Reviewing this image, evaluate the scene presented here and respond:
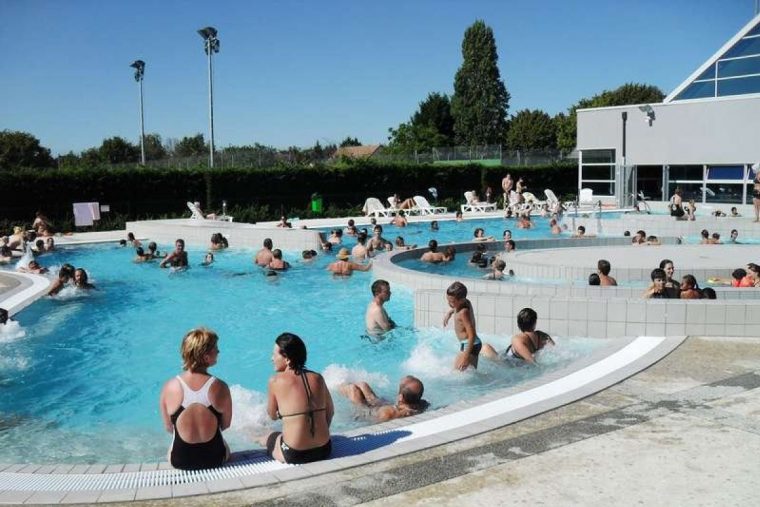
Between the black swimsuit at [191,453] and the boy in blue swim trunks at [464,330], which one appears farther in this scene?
the boy in blue swim trunks at [464,330]

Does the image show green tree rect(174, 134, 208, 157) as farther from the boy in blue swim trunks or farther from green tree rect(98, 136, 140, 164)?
the boy in blue swim trunks

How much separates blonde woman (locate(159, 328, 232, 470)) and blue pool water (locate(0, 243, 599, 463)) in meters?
1.58

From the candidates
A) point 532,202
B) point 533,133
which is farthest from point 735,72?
point 533,133

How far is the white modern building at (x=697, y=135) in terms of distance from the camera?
28.2 m

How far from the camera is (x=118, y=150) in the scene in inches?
3406

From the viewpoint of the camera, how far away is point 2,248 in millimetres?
18328

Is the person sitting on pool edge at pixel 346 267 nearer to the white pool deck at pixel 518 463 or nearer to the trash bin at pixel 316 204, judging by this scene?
the white pool deck at pixel 518 463

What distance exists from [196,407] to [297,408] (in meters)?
0.64

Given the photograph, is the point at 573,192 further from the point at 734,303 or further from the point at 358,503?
the point at 358,503

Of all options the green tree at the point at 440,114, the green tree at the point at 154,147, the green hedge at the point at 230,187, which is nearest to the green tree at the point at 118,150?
the green tree at the point at 154,147

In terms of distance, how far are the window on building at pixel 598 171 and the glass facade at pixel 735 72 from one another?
15.7 feet

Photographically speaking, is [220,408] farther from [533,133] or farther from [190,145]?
[190,145]

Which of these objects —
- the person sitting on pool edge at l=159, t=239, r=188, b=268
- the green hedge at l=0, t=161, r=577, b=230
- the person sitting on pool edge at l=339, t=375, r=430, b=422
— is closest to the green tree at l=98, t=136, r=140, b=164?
the green hedge at l=0, t=161, r=577, b=230

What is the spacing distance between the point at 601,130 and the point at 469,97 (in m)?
42.4
